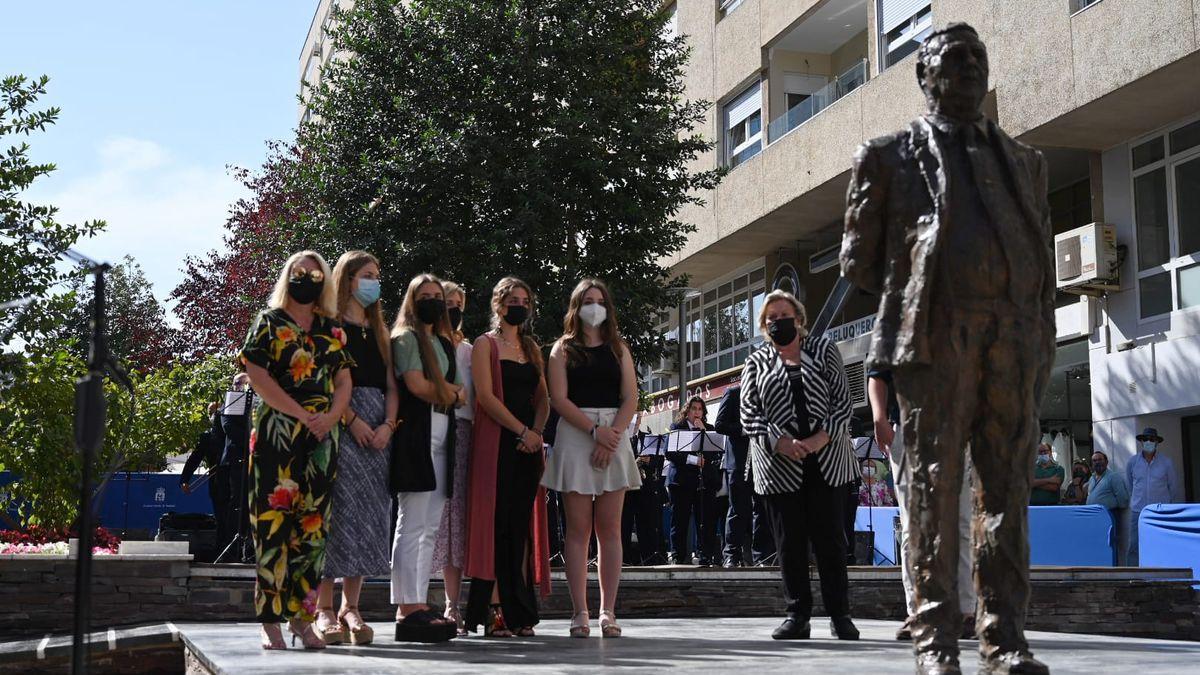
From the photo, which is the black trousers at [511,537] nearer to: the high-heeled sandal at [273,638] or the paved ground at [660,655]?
the paved ground at [660,655]

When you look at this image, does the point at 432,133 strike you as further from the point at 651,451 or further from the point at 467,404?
the point at 467,404

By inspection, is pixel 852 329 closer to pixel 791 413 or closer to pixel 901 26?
pixel 901 26

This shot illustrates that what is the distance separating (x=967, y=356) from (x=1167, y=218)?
55.8 feet

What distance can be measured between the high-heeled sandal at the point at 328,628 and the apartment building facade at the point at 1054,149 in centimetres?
933

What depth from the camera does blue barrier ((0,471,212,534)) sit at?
22.9 meters

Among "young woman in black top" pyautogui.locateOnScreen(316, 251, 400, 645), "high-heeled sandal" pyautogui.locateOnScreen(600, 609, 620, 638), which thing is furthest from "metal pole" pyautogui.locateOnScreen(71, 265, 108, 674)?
"high-heeled sandal" pyautogui.locateOnScreen(600, 609, 620, 638)

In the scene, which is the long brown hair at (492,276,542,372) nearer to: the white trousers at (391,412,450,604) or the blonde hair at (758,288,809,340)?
the white trousers at (391,412,450,604)

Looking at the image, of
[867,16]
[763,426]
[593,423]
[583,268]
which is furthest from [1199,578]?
[867,16]

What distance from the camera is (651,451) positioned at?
15.9 metres

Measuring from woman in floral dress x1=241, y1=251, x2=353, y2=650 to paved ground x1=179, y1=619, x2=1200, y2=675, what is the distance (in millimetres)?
315

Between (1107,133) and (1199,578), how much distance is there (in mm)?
9430

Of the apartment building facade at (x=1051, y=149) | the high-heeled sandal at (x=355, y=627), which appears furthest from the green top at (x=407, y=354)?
the apartment building facade at (x=1051, y=149)

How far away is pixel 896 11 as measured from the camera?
25531 mm

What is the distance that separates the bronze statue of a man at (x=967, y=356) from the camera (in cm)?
491
